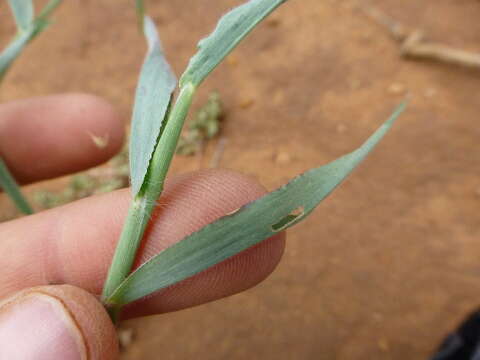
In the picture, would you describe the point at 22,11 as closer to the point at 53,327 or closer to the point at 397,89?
the point at 53,327

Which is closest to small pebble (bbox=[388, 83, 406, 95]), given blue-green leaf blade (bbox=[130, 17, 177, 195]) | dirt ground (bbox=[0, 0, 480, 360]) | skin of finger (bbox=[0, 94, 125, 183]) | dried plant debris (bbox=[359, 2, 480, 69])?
dirt ground (bbox=[0, 0, 480, 360])

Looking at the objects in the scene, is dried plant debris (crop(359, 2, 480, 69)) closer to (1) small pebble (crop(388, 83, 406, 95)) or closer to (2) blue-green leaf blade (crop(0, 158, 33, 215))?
(1) small pebble (crop(388, 83, 406, 95))

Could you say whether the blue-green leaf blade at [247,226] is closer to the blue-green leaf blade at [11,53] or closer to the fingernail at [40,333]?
the fingernail at [40,333]

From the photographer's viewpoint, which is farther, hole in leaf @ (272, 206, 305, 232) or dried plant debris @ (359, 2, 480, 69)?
dried plant debris @ (359, 2, 480, 69)

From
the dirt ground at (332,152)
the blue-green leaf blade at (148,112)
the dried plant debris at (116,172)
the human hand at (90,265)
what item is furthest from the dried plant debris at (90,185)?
the blue-green leaf blade at (148,112)

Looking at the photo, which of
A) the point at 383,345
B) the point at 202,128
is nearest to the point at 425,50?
the point at 202,128

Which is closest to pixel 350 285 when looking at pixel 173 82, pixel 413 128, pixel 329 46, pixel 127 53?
pixel 413 128
